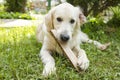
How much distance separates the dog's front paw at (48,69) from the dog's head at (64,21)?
20.3 inches

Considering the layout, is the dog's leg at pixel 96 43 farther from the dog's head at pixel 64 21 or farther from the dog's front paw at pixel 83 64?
the dog's front paw at pixel 83 64

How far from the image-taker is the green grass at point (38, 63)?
3.96 metres

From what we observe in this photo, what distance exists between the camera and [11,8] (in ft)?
41.8

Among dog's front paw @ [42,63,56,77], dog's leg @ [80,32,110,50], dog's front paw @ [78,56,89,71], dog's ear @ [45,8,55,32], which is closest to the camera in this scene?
dog's front paw @ [42,63,56,77]

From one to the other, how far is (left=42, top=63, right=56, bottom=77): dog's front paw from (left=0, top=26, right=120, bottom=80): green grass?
6cm

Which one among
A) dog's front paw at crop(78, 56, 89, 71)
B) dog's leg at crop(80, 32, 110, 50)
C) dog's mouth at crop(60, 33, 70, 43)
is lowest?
dog's leg at crop(80, 32, 110, 50)

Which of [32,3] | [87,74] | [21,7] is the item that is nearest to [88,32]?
[87,74]

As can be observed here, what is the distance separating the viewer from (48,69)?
405 cm

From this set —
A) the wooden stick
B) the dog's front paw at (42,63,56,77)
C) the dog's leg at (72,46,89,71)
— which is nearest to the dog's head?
the wooden stick

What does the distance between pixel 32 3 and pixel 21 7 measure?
8.61 ft

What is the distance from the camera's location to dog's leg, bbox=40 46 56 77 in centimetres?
398

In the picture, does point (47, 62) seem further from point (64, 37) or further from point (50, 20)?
point (50, 20)

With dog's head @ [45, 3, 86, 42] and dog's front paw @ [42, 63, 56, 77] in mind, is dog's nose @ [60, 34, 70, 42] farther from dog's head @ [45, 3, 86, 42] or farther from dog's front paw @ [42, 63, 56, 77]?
dog's front paw @ [42, 63, 56, 77]

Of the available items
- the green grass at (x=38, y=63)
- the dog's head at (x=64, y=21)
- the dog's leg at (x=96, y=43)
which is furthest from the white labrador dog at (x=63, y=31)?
the dog's leg at (x=96, y=43)
